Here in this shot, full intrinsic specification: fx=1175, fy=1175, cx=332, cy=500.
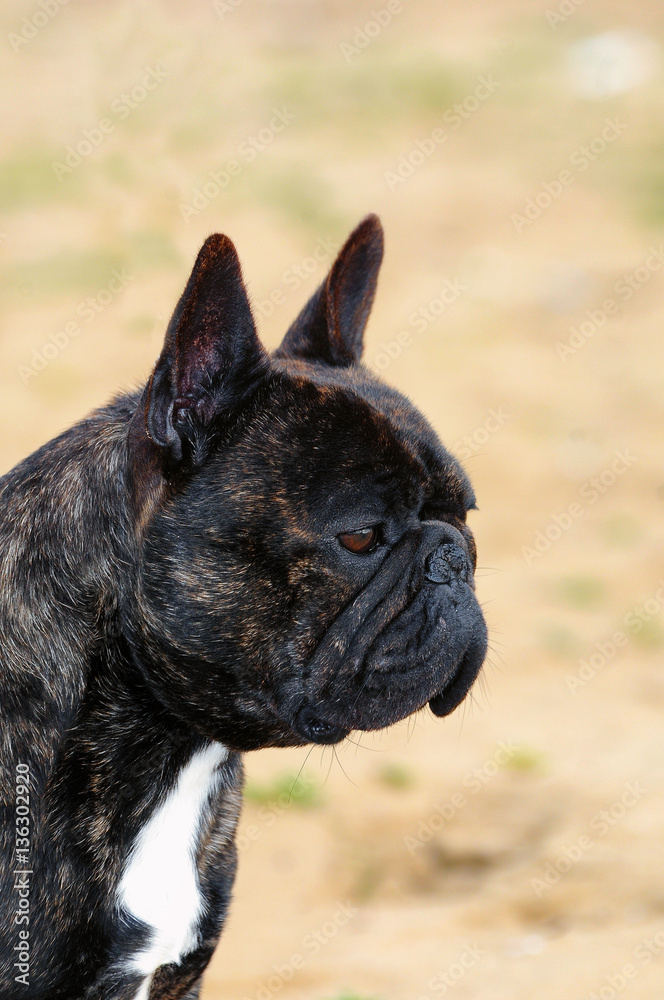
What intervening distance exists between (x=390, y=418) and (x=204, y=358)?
534 millimetres

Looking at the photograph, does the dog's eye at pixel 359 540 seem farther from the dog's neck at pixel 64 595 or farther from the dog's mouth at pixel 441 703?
the dog's neck at pixel 64 595

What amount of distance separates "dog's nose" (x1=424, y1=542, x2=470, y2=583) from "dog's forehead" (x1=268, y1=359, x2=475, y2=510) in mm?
169

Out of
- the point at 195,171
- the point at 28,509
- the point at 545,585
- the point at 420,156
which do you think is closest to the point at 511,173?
the point at 420,156

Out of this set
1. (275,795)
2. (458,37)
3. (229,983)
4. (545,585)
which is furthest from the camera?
(458,37)

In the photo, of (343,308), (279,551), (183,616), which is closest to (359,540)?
(279,551)

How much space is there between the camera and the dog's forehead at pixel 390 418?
305 centimetres

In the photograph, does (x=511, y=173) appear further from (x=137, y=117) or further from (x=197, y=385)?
(x=197, y=385)

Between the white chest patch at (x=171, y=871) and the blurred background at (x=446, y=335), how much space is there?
1255 mm

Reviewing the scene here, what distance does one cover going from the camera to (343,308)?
3.62 meters

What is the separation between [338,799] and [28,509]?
11.6ft

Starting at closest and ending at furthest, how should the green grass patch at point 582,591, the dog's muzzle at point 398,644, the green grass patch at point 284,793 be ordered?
the dog's muzzle at point 398,644 < the green grass patch at point 284,793 < the green grass patch at point 582,591

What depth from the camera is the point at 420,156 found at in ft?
41.3

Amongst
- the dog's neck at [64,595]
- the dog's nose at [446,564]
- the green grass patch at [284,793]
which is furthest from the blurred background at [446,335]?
the dog's neck at [64,595]

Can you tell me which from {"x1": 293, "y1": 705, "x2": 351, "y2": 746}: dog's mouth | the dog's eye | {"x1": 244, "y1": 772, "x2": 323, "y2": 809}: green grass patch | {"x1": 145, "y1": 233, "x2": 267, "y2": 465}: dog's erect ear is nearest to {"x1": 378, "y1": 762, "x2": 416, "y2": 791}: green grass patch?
{"x1": 244, "y1": 772, "x2": 323, "y2": 809}: green grass patch
